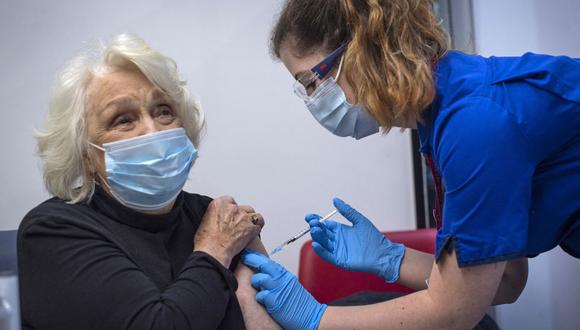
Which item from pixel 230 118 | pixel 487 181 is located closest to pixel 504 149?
pixel 487 181

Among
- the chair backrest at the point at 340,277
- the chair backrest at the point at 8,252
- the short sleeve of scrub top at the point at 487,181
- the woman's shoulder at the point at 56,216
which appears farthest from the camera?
the chair backrest at the point at 340,277

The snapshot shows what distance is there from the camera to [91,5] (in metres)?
2.25

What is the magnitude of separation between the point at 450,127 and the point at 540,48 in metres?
1.25

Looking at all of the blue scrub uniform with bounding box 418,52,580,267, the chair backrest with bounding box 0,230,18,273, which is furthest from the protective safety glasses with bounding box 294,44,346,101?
the chair backrest with bounding box 0,230,18,273

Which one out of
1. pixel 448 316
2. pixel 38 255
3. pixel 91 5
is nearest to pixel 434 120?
pixel 448 316

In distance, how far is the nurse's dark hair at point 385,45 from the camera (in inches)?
44.1

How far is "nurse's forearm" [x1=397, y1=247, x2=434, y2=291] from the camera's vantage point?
5.12 ft

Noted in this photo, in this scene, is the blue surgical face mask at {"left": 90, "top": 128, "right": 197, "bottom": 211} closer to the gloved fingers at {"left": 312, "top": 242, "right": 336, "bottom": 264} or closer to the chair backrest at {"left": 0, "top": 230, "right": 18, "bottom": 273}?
the chair backrest at {"left": 0, "top": 230, "right": 18, "bottom": 273}

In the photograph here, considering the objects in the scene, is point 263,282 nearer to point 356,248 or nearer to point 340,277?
point 356,248

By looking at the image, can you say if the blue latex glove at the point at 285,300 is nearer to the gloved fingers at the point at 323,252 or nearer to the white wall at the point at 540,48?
the gloved fingers at the point at 323,252

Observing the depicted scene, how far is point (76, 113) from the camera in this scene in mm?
1312

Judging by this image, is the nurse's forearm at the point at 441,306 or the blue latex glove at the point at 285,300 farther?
the blue latex glove at the point at 285,300

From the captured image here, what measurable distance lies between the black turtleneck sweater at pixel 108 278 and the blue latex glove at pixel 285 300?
0.08 metres

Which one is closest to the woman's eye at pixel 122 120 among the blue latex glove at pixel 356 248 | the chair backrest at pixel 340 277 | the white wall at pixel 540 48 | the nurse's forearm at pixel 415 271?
the blue latex glove at pixel 356 248
